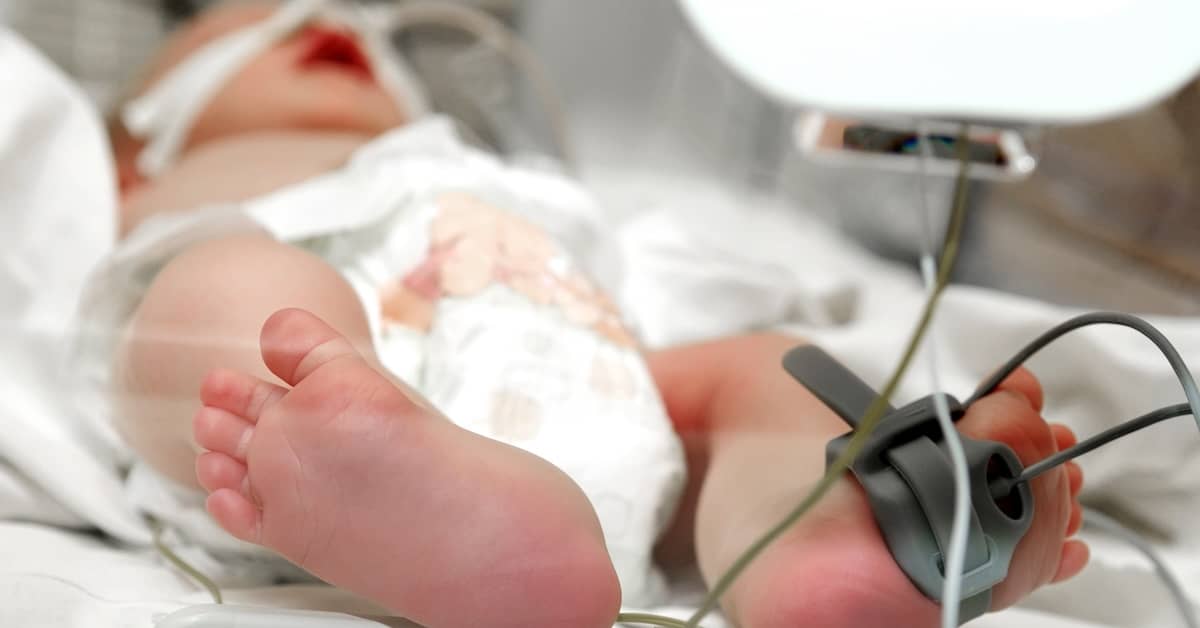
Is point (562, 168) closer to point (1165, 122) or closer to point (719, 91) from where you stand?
point (719, 91)

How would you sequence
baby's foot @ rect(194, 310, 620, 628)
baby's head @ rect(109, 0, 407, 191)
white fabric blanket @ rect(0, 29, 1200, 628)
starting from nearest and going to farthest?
baby's foot @ rect(194, 310, 620, 628) → white fabric blanket @ rect(0, 29, 1200, 628) → baby's head @ rect(109, 0, 407, 191)

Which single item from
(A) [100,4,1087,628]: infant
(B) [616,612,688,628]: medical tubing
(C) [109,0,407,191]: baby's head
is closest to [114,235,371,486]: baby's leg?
(A) [100,4,1087,628]: infant

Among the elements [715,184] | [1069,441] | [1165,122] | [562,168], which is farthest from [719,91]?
[1069,441]

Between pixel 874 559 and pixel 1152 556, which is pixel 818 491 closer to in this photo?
pixel 874 559

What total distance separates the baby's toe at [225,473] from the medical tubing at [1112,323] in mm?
301

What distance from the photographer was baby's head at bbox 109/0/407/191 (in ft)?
3.33

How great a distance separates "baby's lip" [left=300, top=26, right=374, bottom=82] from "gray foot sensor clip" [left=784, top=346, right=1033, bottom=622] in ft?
2.73

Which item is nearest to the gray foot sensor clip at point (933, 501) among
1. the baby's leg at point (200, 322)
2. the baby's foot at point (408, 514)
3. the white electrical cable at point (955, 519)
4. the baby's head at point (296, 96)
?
the white electrical cable at point (955, 519)

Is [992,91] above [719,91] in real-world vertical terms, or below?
above

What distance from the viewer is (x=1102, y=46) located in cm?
48

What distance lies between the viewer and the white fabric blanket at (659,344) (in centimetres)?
46

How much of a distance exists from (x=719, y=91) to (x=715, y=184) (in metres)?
0.12

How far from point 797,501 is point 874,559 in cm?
5

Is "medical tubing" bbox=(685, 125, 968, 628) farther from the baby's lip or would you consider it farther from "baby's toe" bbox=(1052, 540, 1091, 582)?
the baby's lip
